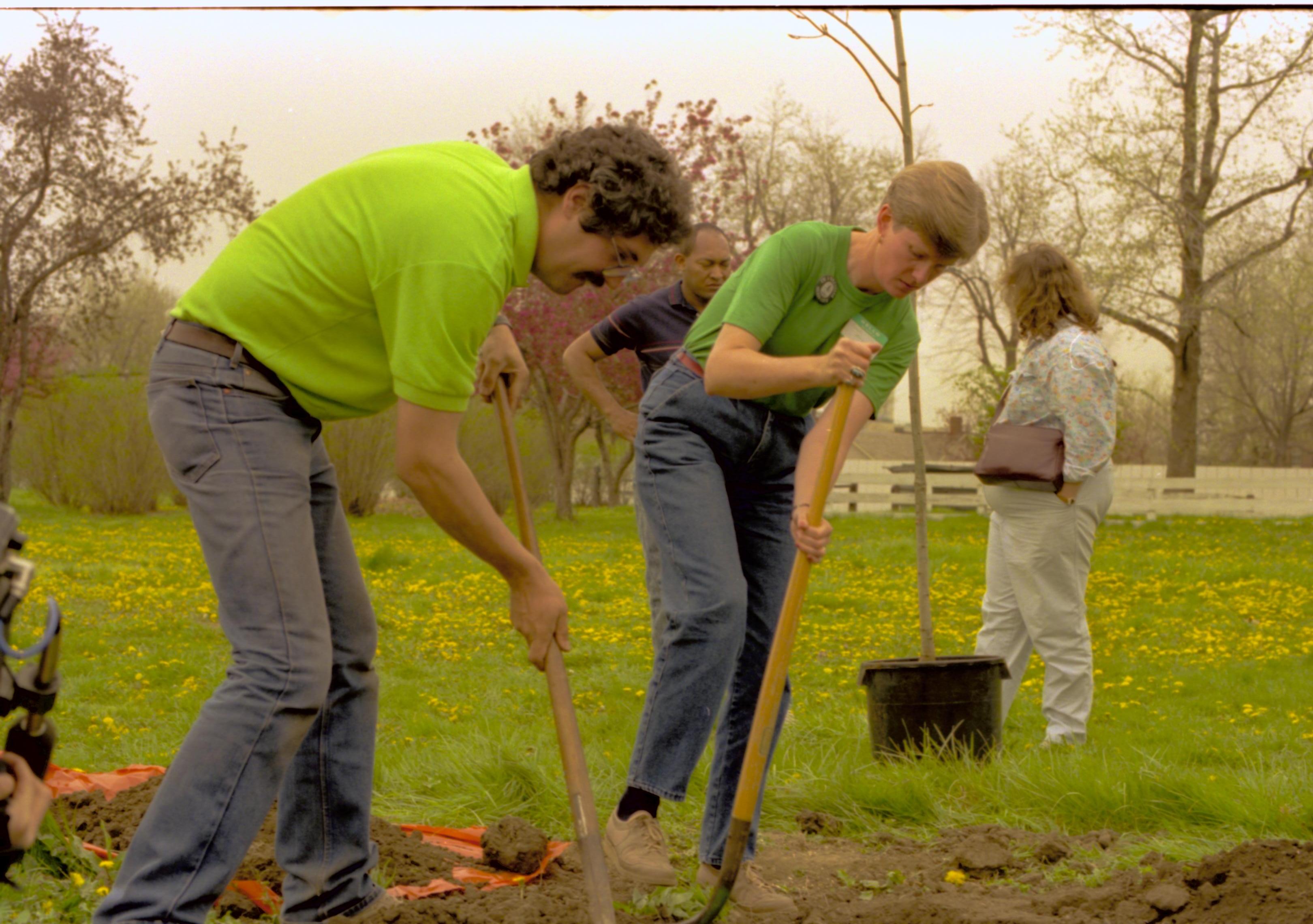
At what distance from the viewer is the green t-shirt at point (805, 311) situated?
9.00 ft

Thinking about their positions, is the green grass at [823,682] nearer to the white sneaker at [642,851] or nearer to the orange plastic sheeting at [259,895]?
the orange plastic sheeting at [259,895]

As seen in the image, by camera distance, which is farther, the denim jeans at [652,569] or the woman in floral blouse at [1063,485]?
the woman in floral blouse at [1063,485]

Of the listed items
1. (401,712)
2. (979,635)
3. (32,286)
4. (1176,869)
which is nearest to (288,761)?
(1176,869)

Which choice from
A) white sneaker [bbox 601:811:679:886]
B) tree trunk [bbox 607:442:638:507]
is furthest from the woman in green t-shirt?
tree trunk [bbox 607:442:638:507]

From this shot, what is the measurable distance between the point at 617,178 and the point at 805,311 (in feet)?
2.77

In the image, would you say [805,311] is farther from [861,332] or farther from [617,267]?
[617,267]

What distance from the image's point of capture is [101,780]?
359 centimetres

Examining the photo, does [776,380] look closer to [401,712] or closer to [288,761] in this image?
[288,761]

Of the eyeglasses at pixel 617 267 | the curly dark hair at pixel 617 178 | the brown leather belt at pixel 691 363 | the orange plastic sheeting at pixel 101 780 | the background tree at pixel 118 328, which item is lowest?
the orange plastic sheeting at pixel 101 780

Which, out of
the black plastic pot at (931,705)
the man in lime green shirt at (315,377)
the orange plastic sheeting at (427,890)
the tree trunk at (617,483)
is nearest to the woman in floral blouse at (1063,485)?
the black plastic pot at (931,705)

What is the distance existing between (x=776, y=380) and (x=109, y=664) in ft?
20.2

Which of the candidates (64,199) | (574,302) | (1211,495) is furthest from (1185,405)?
(64,199)

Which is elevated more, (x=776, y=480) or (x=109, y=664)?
(x=776, y=480)

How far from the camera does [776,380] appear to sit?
2543 millimetres
